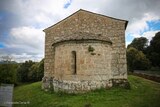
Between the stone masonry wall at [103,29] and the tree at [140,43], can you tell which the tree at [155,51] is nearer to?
the tree at [140,43]

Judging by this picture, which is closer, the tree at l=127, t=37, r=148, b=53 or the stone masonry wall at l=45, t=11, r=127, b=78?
the stone masonry wall at l=45, t=11, r=127, b=78

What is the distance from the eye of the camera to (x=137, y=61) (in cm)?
4072

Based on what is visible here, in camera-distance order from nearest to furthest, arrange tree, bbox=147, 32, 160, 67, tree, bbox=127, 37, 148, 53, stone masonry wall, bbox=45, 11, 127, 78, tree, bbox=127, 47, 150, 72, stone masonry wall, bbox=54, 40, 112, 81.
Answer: stone masonry wall, bbox=54, 40, 112, 81, stone masonry wall, bbox=45, 11, 127, 78, tree, bbox=127, 47, 150, 72, tree, bbox=147, 32, 160, 67, tree, bbox=127, 37, 148, 53

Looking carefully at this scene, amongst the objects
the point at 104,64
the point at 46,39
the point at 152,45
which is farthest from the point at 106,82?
the point at 152,45

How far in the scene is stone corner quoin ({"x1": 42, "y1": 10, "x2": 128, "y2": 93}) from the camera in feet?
41.8

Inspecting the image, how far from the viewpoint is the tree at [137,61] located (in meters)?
39.9

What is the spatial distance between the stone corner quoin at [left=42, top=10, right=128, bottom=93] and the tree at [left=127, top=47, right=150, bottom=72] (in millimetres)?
27752

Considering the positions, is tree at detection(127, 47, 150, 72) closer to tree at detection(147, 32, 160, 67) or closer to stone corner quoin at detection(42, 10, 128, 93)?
tree at detection(147, 32, 160, 67)

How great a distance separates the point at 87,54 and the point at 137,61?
31.2 meters

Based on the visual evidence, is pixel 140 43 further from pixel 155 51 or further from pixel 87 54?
pixel 87 54

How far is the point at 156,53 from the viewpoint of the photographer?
40.6m

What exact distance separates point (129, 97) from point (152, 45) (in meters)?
36.3

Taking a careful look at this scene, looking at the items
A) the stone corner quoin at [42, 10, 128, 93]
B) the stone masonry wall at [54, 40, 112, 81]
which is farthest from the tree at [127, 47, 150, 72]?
the stone masonry wall at [54, 40, 112, 81]

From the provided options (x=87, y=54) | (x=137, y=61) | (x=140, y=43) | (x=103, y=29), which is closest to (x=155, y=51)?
→ (x=137, y=61)
